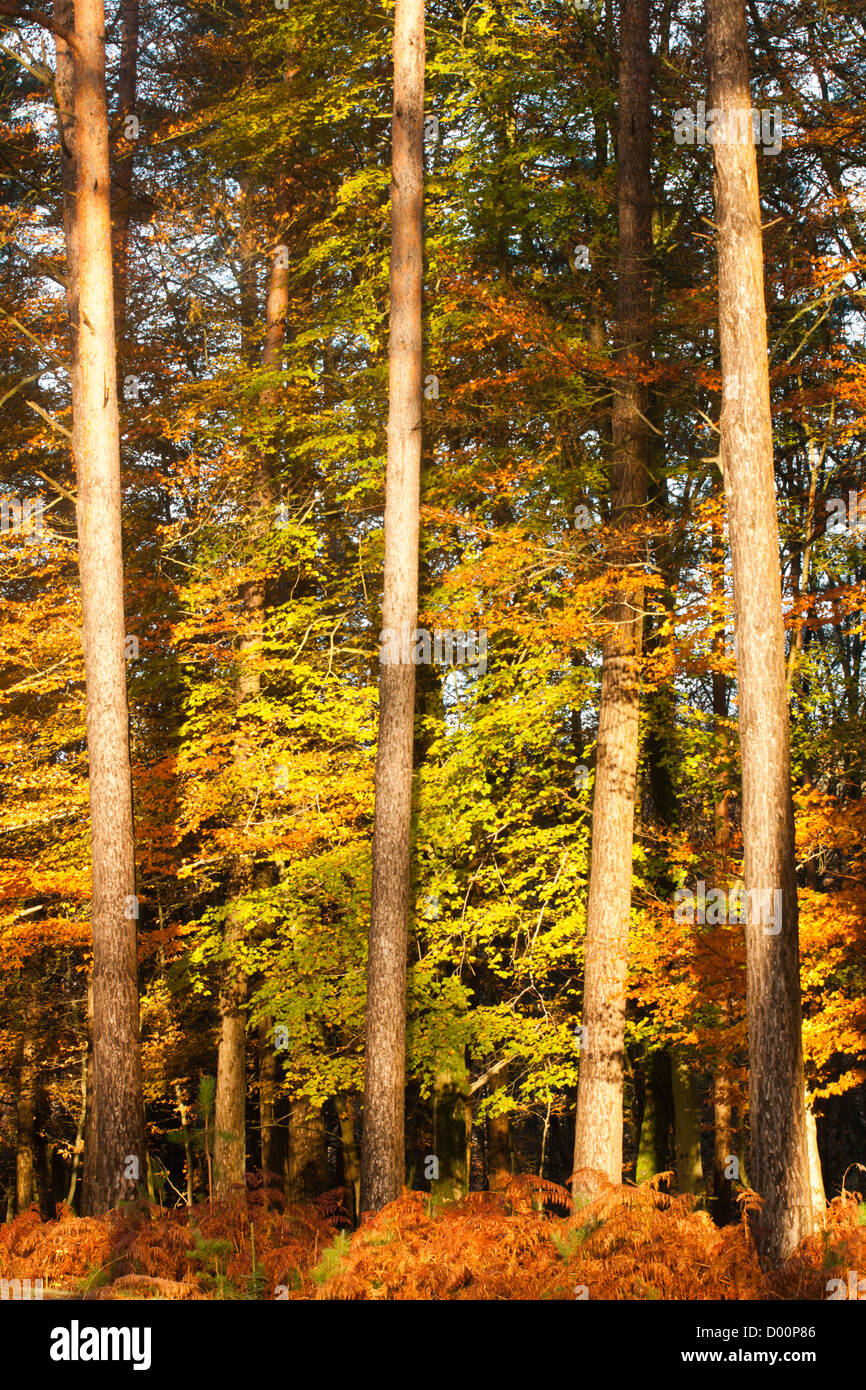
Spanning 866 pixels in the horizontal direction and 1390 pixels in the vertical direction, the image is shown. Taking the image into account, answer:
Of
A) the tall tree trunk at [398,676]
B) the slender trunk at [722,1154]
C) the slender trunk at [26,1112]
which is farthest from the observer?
the slender trunk at [26,1112]

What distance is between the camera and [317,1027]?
13.2 metres

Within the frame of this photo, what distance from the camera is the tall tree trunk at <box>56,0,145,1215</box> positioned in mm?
8336

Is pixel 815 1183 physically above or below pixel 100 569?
below

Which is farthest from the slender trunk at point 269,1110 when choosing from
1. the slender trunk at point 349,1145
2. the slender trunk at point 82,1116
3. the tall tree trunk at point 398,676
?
the tall tree trunk at point 398,676

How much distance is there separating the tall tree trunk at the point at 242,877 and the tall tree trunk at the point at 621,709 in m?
4.40

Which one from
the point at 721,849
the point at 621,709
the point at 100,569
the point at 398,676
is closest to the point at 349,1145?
the point at 721,849

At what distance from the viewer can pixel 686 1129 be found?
14.7 m

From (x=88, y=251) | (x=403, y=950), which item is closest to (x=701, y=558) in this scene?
(x=403, y=950)

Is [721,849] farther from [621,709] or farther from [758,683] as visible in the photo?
[758,683]

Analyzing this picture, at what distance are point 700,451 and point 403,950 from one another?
31.9 ft

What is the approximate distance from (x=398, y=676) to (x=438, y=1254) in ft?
15.0

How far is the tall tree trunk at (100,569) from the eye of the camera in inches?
328

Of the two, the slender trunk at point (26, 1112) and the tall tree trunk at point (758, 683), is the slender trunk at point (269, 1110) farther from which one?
the tall tree trunk at point (758, 683)

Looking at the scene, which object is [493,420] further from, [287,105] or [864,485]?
[287,105]
